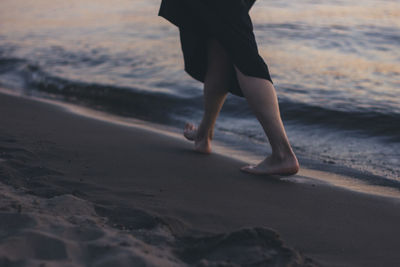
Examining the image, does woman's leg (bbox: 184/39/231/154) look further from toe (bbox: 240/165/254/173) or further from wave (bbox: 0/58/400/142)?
wave (bbox: 0/58/400/142)

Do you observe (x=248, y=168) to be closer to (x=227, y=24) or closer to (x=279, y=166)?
(x=279, y=166)

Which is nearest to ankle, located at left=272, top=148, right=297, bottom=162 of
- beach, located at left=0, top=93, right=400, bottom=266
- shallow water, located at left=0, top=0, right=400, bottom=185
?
beach, located at left=0, top=93, right=400, bottom=266

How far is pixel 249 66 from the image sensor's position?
2430 mm

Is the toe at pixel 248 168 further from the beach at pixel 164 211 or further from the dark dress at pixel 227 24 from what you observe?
the dark dress at pixel 227 24

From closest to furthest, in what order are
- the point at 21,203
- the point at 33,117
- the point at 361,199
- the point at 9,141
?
the point at 21,203 < the point at 361,199 < the point at 9,141 < the point at 33,117

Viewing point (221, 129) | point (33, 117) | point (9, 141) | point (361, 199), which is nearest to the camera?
point (361, 199)

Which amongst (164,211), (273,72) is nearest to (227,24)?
(164,211)

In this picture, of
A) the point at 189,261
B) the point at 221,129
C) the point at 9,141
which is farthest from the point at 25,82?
the point at 189,261

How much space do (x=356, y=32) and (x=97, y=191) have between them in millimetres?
6388

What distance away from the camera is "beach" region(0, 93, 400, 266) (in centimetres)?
152

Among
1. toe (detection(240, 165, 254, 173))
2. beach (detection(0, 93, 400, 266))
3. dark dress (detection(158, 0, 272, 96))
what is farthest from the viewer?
toe (detection(240, 165, 254, 173))

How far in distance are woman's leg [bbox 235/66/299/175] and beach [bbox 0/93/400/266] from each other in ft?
0.31

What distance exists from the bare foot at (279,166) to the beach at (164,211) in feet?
0.16

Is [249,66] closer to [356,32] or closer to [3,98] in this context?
[3,98]
